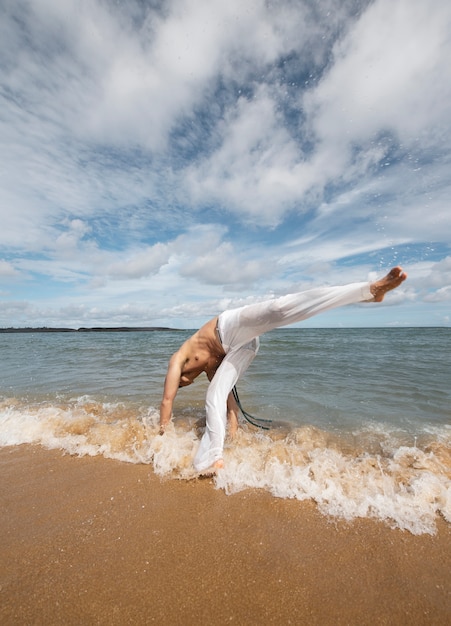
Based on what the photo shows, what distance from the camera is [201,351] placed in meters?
4.18

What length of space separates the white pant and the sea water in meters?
0.29

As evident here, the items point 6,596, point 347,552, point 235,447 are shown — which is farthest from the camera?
point 235,447

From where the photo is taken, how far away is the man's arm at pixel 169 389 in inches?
155

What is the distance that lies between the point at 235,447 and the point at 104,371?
7694 mm

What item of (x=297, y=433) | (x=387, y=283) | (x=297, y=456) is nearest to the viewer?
(x=387, y=283)

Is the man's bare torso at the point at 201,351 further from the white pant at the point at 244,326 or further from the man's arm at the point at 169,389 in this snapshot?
the white pant at the point at 244,326

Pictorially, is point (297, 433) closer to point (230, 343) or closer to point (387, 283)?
point (230, 343)

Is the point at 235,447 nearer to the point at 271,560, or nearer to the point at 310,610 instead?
the point at 271,560

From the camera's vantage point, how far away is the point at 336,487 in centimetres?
276

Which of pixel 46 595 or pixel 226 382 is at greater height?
pixel 226 382

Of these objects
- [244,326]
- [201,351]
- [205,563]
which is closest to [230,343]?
[244,326]

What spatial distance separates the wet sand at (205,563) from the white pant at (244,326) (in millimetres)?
574

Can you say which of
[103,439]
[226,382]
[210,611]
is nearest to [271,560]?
[210,611]

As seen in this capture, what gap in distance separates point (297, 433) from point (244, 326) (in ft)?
6.48
